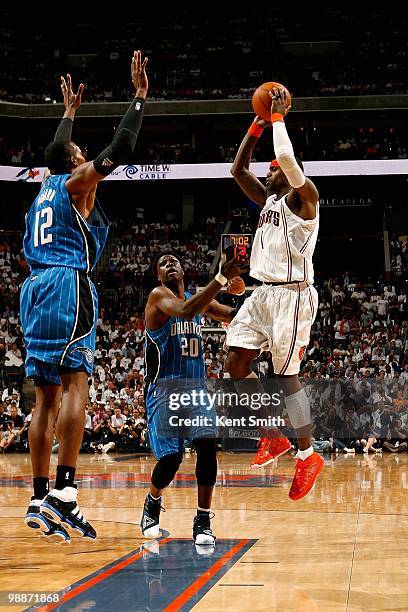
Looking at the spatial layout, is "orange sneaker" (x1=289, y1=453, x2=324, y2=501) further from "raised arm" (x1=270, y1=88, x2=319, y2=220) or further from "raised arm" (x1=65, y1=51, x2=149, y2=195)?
"raised arm" (x1=65, y1=51, x2=149, y2=195)

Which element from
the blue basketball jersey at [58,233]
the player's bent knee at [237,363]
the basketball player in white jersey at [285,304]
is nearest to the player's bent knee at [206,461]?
the basketball player in white jersey at [285,304]

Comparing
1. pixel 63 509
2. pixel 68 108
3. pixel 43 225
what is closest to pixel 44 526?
pixel 63 509

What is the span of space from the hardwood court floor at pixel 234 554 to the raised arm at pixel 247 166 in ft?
8.09

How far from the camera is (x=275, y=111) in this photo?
518 centimetres

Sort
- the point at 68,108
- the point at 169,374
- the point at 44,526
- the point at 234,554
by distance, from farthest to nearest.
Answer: the point at 169,374 → the point at 234,554 → the point at 68,108 → the point at 44,526

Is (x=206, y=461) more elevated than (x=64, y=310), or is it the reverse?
(x=64, y=310)

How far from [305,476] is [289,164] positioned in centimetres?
198

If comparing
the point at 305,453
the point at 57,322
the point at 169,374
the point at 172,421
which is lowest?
the point at 305,453

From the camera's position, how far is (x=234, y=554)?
17.9 feet

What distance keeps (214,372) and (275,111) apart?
12.1 metres

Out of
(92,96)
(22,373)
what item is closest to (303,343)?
(22,373)

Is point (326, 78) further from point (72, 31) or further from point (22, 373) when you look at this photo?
point (22, 373)

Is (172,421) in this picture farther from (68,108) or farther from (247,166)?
(68,108)

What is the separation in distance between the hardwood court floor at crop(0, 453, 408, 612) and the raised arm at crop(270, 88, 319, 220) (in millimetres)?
2213
